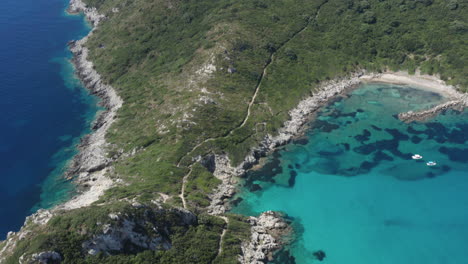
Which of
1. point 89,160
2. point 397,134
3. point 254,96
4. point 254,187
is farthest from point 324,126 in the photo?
point 89,160

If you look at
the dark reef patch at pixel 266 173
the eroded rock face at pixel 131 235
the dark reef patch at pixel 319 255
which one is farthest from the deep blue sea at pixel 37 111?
the dark reef patch at pixel 319 255

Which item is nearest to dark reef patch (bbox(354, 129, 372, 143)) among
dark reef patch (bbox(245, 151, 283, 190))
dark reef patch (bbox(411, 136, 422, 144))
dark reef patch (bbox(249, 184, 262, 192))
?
dark reef patch (bbox(411, 136, 422, 144))

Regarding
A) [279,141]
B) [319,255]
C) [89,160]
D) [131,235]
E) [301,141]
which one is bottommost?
[319,255]

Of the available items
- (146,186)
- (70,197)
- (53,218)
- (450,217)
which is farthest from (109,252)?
(450,217)

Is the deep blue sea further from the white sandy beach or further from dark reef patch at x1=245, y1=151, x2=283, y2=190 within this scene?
the white sandy beach

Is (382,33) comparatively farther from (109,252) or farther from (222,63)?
(109,252)

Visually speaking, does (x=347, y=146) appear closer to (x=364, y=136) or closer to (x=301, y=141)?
(x=364, y=136)
